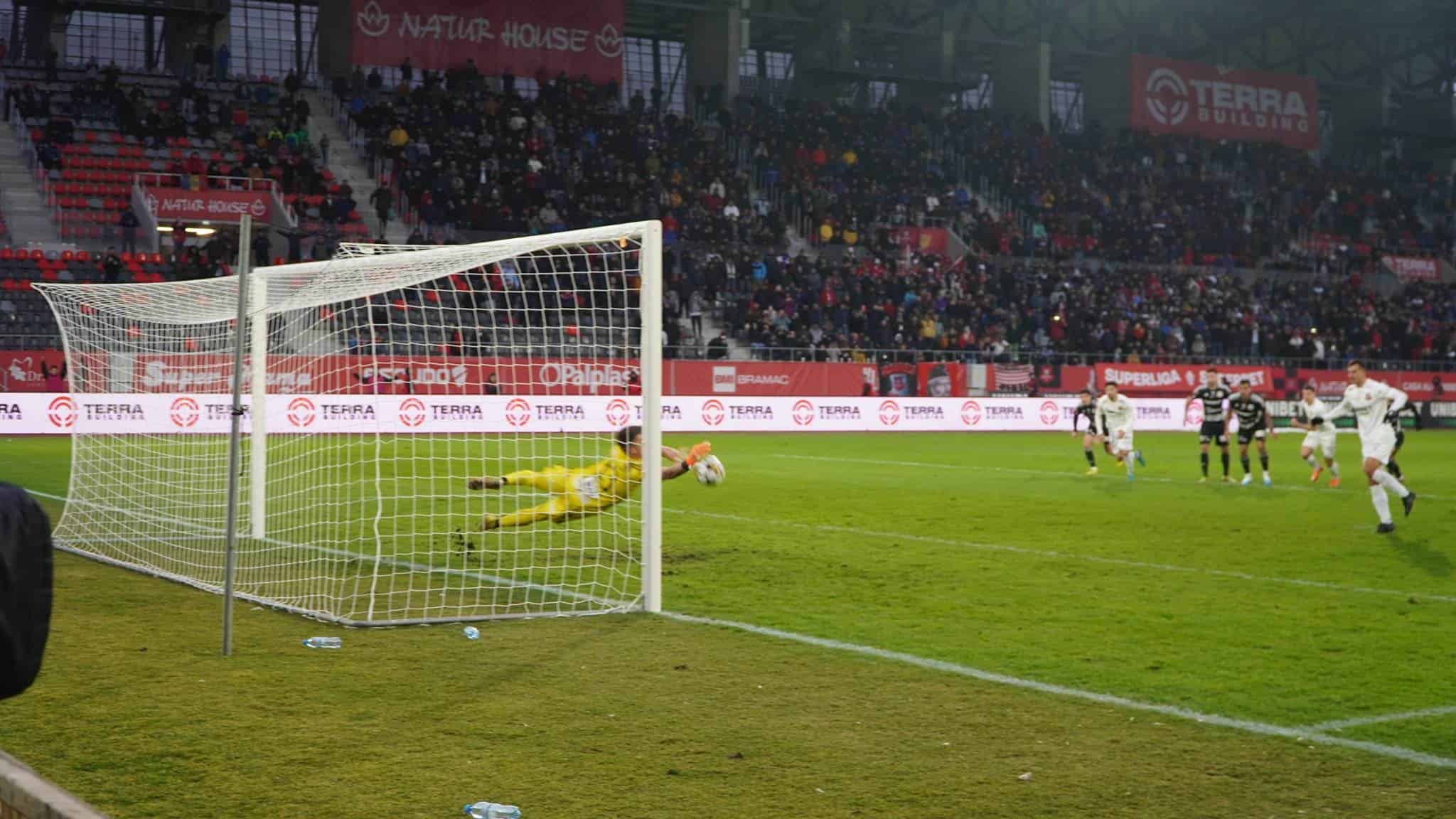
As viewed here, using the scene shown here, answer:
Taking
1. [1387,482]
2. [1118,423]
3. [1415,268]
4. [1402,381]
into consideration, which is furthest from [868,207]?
[1387,482]

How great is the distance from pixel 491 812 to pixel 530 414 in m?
21.5

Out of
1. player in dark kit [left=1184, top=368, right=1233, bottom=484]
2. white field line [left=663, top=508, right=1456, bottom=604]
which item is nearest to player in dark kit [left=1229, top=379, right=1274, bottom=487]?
player in dark kit [left=1184, top=368, right=1233, bottom=484]

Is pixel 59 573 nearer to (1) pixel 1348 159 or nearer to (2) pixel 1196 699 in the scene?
(2) pixel 1196 699

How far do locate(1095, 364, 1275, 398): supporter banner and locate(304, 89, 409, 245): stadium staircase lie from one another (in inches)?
749

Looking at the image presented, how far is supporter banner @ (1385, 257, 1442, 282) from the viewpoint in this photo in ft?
173

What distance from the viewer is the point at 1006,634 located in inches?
354

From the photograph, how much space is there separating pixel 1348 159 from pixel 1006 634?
58.9 metres

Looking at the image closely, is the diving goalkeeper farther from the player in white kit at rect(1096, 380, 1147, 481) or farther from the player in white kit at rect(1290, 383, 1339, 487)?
the player in white kit at rect(1096, 380, 1147, 481)

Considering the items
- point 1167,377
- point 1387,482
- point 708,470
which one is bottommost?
point 1387,482

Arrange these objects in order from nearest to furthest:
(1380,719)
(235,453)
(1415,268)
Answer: (1380,719)
(235,453)
(1415,268)

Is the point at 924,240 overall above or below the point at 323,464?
above

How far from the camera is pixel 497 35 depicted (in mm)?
42625

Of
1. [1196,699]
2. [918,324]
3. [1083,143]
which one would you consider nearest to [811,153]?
[918,324]

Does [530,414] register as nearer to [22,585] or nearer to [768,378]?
[768,378]
